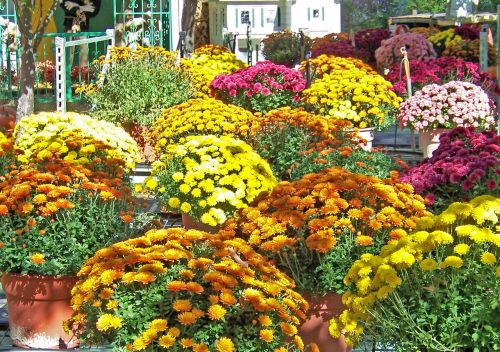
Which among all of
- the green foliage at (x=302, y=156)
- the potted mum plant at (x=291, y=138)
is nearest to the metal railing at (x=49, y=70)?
the potted mum plant at (x=291, y=138)

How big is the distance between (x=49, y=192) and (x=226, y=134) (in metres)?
3.77

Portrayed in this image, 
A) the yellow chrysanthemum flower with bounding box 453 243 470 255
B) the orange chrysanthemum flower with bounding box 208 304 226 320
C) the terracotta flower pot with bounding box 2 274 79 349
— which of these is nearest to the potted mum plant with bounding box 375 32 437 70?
the terracotta flower pot with bounding box 2 274 79 349

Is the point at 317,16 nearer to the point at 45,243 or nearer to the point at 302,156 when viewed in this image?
the point at 302,156

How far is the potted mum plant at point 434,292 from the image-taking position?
401 centimetres

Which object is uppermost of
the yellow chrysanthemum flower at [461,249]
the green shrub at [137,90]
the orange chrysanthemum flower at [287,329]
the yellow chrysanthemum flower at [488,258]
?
the green shrub at [137,90]

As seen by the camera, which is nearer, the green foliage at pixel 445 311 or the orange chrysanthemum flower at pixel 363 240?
the green foliage at pixel 445 311

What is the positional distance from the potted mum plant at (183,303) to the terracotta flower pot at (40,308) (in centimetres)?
120

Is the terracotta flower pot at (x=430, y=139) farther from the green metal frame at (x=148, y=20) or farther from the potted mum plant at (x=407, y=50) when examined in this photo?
the green metal frame at (x=148, y=20)

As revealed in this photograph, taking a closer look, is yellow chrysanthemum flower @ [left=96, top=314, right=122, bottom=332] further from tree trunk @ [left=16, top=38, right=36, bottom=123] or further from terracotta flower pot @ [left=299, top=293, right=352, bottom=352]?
tree trunk @ [left=16, top=38, right=36, bottom=123]

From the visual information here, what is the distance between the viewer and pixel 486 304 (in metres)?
3.98

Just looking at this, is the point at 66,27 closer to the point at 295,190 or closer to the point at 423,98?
the point at 423,98

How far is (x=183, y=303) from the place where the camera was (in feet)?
13.7

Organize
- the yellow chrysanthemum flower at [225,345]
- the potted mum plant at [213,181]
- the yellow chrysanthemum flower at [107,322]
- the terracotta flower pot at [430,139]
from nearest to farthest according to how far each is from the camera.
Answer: the yellow chrysanthemum flower at [225,345]
the yellow chrysanthemum flower at [107,322]
the potted mum plant at [213,181]
the terracotta flower pot at [430,139]

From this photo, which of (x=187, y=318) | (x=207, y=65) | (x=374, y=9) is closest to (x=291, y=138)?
(x=187, y=318)
